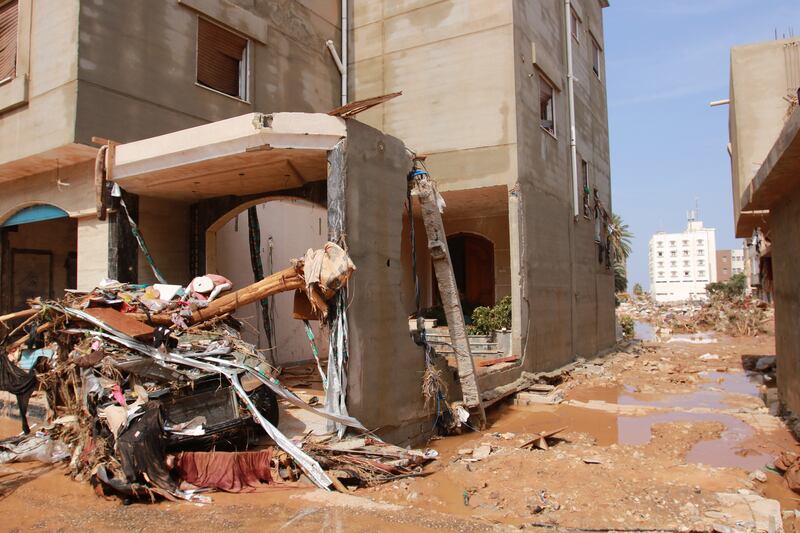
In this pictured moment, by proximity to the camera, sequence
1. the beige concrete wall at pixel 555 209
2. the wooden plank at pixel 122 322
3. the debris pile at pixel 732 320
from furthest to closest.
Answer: the debris pile at pixel 732 320 < the beige concrete wall at pixel 555 209 < the wooden plank at pixel 122 322

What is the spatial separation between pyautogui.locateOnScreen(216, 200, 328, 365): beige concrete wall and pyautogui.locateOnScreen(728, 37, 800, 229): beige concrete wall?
884 centimetres

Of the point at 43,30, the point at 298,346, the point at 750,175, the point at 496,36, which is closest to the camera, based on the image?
the point at 43,30

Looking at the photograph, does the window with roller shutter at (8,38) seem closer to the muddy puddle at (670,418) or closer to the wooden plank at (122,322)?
the wooden plank at (122,322)

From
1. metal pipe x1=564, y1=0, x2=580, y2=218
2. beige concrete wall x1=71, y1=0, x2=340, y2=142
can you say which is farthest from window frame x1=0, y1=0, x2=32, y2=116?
metal pipe x1=564, y1=0, x2=580, y2=218

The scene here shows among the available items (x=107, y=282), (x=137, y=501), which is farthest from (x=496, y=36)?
(x=137, y=501)

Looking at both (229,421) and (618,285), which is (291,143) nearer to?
(229,421)

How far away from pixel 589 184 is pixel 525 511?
14237 millimetres

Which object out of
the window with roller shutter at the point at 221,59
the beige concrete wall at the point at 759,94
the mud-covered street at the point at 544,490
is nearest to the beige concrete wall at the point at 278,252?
the window with roller shutter at the point at 221,59

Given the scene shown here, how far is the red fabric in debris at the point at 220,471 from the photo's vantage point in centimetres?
585

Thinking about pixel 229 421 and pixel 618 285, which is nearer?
pixel 229 421

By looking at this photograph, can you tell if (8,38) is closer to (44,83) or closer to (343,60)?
(44,83)

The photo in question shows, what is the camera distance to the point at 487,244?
17.9m

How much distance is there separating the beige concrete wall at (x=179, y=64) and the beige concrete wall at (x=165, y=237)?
4.22 feet

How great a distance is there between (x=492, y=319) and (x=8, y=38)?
37.7 ft
